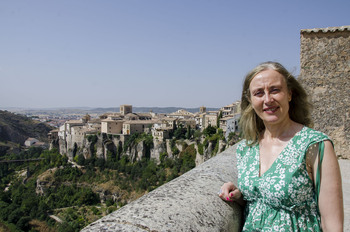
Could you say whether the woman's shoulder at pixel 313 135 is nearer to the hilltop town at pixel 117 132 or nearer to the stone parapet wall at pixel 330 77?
the stone parapet wall at pixel 330 77

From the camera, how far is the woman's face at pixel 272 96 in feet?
5.95

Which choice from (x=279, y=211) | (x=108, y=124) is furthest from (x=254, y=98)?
(x=108, y=124)

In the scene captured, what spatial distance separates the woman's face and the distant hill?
263 ft

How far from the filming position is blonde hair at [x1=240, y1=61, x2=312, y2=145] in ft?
6.14

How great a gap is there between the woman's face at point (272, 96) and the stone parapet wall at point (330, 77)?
4008 mm

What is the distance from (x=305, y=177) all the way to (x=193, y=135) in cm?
4900

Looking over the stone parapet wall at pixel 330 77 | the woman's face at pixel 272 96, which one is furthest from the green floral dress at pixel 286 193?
the stone parapet wall at pixel 330 77

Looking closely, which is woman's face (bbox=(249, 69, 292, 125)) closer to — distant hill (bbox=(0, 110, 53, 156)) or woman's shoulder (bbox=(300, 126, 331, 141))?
woman's shoulder (bbox=(300, 126, 331, 141))

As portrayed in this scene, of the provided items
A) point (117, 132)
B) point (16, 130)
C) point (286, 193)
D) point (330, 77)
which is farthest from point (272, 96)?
point (16, 130)

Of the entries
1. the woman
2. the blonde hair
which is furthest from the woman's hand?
the blonde hair

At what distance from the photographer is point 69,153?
6006cm

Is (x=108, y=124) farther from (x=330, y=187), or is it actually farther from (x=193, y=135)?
(x=330, y=187)

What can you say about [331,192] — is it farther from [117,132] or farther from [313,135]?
[117,132]

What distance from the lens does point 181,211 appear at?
1585 mm
